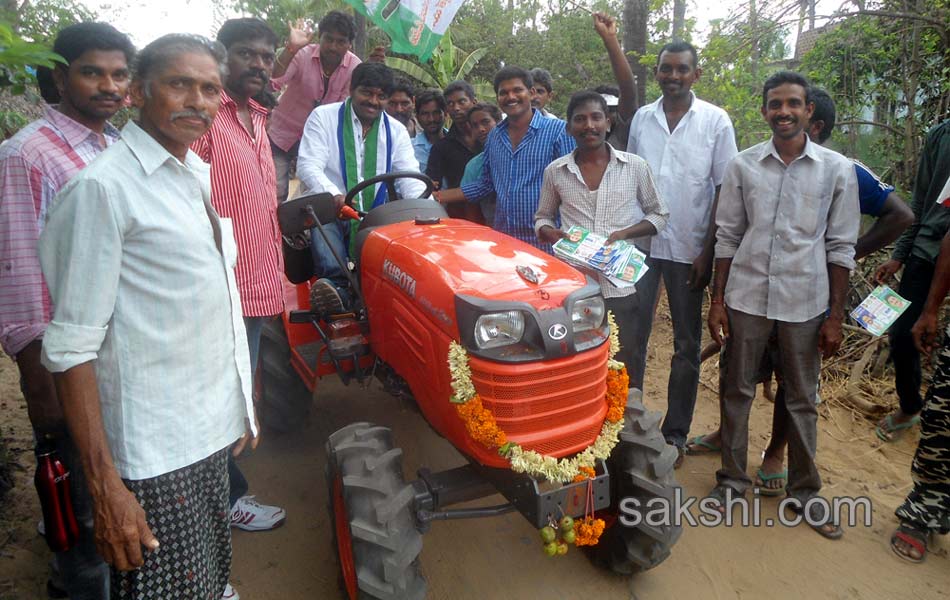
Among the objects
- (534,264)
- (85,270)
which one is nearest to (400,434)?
(534,264)

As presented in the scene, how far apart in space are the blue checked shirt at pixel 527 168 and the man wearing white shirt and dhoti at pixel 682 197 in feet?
1.79

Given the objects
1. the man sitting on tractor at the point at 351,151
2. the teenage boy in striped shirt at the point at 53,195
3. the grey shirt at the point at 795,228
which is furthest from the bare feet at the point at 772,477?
the teenage boy in striped shirt at the point at 53,195

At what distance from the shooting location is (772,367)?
3289 mm

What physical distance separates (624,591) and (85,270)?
2.46 meters

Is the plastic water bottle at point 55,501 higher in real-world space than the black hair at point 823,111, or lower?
lower

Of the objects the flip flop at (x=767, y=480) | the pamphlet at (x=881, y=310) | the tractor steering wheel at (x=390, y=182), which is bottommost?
the flip flop at (x=767, y=480)

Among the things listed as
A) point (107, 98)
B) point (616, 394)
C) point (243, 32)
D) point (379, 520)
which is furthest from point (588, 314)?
point (243, 32)

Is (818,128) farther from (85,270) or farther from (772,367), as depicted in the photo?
(85,270)

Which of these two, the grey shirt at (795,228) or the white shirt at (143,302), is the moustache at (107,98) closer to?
the white shirt at (143,302)

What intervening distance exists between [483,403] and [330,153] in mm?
2195

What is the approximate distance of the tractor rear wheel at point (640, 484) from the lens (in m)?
2.53

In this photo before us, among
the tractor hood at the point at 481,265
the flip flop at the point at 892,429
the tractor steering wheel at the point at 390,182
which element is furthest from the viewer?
the flip flop at the point at 892,429

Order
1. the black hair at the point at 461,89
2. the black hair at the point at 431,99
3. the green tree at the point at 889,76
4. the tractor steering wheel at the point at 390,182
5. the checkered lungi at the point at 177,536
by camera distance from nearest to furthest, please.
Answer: the checkered lungi at the point at 177,536
the tractor steering wheel at the point at 390,182
the green tree at the point at 889,76
the black hair at the point at 461,89
the black hair at the point at 431,99

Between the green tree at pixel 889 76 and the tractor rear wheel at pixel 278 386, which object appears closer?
the tractor rear wheel at pixel 278 386
